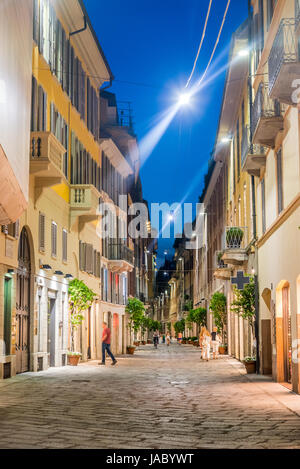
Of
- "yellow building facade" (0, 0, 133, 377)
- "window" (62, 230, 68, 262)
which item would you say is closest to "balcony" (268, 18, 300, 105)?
"yellow building facade" (0, 0, 133, 377)

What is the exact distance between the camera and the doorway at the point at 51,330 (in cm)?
2550

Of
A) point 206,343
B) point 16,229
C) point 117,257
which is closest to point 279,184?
point 16,229

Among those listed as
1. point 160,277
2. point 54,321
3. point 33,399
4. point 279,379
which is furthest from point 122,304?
point 160,277

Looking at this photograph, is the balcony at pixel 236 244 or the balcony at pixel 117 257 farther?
the balcony at pixel 117 257

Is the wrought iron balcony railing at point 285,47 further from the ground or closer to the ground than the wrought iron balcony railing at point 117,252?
further from the ground

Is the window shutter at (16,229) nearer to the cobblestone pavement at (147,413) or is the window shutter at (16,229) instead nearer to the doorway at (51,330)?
the cobblestone pavement at (147,413)

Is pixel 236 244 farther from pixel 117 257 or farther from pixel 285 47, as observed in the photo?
pixel 285 47

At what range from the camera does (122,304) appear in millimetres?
48000

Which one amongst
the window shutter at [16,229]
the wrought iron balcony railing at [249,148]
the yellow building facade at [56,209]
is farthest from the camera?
the wrought iron balcony railing at [249,148]

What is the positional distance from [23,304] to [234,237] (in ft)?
33.4

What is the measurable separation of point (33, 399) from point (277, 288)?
7513 mm

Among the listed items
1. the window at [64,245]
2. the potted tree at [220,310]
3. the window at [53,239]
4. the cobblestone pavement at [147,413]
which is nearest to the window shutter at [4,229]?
the cobblestone pavement at [147,413]

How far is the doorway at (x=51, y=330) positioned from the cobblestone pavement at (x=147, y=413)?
208 inches

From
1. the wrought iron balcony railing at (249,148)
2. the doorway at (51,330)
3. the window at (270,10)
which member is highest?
the window at (270,10)
